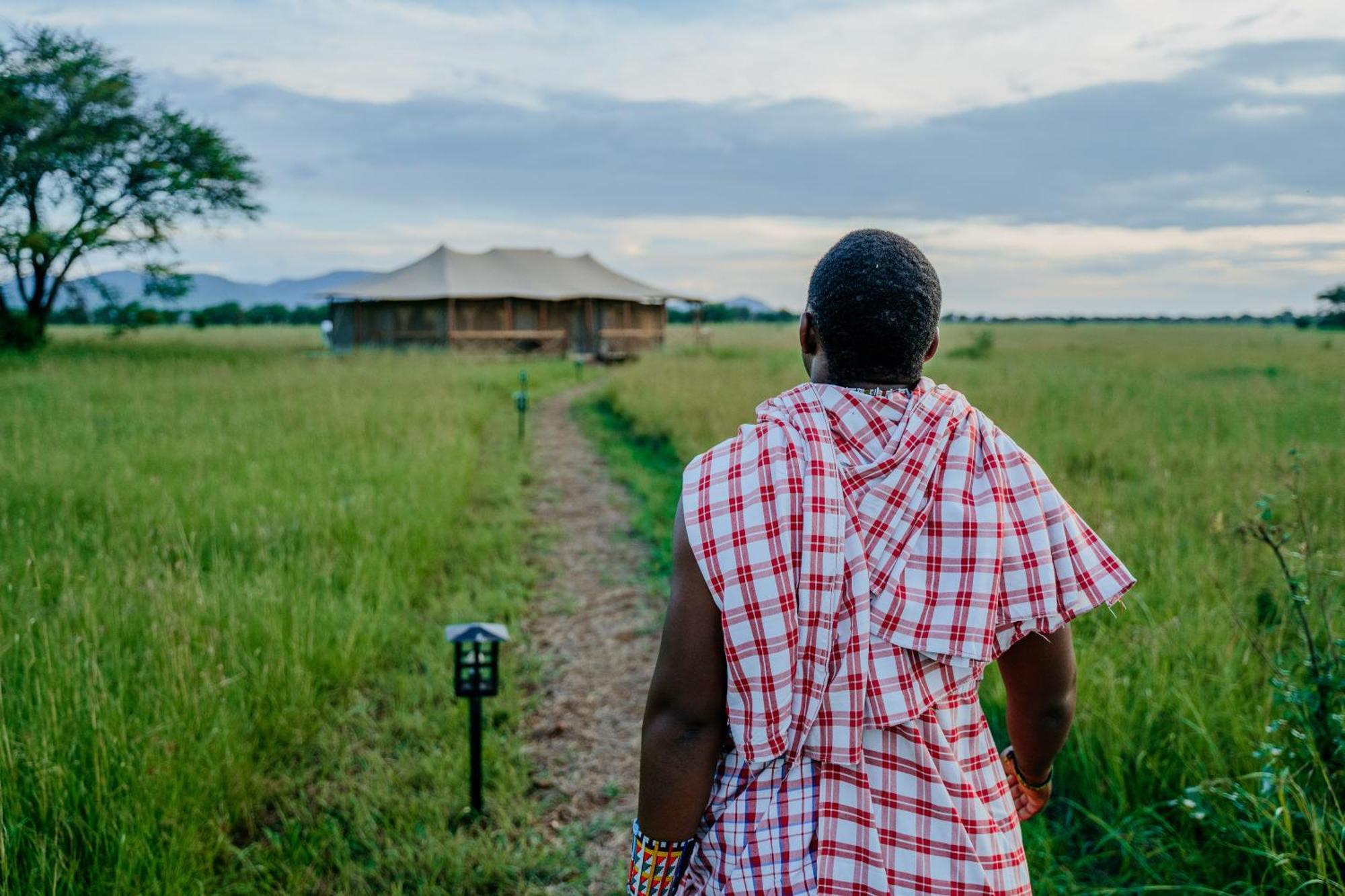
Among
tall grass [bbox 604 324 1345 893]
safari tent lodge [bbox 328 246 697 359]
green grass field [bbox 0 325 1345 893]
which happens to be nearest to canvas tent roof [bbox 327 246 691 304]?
safari tent lodge [bbox 328 246 697 359]

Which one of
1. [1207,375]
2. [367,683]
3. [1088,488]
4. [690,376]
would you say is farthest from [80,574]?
[1207,375]

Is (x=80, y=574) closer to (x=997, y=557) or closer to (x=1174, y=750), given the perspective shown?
(x=997, y=557)

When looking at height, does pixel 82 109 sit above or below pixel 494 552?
above

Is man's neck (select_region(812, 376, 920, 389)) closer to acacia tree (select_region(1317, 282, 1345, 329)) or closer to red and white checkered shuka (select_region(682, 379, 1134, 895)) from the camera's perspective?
red and white checkered shuka (select_region(682, 379, 1134, 895))

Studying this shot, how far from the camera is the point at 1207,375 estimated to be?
57.2 ft

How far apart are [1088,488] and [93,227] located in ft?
83.1

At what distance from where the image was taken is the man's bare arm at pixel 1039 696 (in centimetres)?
144

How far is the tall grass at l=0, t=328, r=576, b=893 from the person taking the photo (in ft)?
8.64

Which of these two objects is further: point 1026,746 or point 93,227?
point 93,227

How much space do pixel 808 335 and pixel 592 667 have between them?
347cm

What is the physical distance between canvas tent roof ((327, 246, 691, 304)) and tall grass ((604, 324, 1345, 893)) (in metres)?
17.6

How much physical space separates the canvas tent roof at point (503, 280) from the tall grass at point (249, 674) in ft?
67.5

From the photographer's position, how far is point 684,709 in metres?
1.32

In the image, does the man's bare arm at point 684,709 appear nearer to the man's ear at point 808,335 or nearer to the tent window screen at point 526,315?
the man's ear at point 808,335
